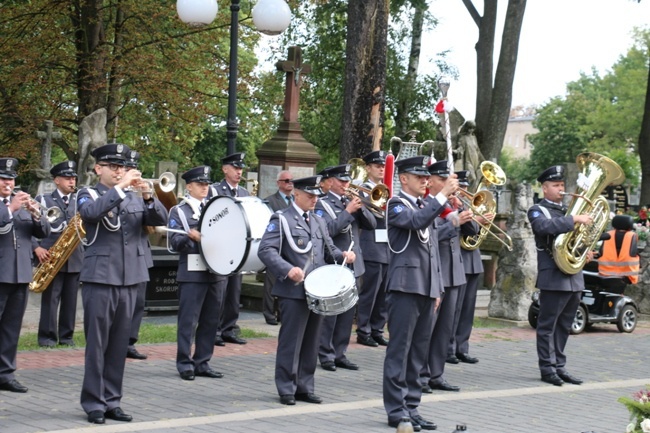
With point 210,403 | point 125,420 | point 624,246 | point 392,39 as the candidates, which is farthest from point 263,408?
point 392,39

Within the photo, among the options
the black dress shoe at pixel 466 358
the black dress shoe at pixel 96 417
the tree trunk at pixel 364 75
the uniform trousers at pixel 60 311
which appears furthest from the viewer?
the tree trunk at pixel 364 75

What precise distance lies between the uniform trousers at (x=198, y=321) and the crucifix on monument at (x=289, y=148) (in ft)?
18.6

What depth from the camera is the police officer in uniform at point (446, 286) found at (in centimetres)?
1096

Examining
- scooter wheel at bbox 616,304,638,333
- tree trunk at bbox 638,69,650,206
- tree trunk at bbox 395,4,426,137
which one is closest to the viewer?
scooter wheel at bbox 616,304,638,333

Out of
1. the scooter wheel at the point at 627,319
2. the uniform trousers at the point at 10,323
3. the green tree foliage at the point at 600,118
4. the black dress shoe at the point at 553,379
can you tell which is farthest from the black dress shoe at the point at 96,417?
the green tree foliage at the point at 600,118

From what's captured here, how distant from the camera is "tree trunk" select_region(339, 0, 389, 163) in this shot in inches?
631

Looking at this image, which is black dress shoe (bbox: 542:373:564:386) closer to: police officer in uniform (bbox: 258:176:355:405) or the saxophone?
police officer in uniform (bbox: 258:176:355:405)

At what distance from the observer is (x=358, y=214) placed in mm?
12312

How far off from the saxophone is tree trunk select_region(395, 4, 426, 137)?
77.3 ft

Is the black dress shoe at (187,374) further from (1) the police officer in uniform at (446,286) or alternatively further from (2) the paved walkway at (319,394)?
(1) the police officer in uniform at (446,286)

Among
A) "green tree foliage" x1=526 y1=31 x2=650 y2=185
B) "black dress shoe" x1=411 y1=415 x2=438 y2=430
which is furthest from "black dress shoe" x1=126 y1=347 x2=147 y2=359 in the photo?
"green tree foliage" x1=526 y1=31 x2=650 y2=185

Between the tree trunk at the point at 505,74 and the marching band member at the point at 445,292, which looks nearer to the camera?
the marching band member at the point at 445,292

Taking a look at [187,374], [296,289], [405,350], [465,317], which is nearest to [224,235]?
[296,289]

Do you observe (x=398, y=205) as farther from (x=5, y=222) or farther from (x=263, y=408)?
(x=5, y=222)
